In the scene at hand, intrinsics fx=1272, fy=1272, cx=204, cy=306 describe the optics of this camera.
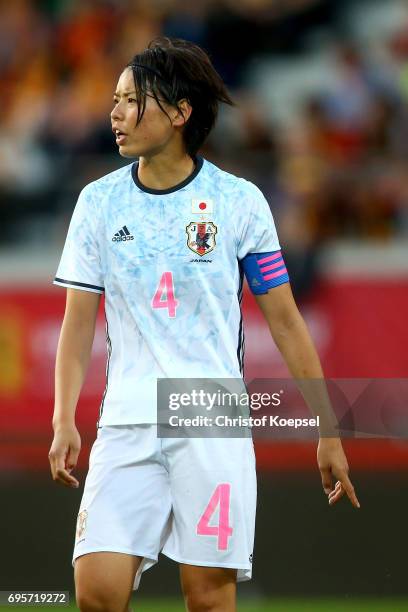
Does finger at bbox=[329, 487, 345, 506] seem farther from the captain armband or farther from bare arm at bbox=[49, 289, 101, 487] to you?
bare arm at bbox=[49, 289, 101, 487]

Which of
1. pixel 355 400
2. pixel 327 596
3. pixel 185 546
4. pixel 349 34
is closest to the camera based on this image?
pixel 185 546

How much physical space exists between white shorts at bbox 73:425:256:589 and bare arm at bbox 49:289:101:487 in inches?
4.4

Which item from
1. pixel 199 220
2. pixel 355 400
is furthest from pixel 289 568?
pixel 199 220

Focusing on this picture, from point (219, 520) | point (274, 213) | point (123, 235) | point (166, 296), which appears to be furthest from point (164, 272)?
point (274, 213)

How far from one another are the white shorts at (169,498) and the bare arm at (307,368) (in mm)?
282

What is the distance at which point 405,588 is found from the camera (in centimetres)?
722

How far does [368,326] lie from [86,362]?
13.0 feet

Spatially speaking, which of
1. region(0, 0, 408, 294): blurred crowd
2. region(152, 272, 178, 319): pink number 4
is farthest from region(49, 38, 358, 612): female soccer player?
region(0, 0, 408, 294): blurred crowd

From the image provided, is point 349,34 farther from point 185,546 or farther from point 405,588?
point 185,546

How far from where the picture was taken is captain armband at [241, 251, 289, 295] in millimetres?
4152

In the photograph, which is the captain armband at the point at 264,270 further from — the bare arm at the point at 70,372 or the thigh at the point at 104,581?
the thigh at the point at 104,581

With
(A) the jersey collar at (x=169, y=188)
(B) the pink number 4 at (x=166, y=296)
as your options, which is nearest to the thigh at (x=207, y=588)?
(B) the pink number 4 at (x=166, y=296)

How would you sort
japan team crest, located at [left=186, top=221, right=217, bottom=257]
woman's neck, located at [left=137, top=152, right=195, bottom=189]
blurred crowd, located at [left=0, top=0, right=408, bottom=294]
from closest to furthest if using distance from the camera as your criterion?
japan team crest, located at [left=186, top=221, right=217, bottom=257] < woman's neck, located at [left=137, top=152, right=195, bottom=189] < blurred crowd, located at [left=0, top=0, right=408, bottom=294]

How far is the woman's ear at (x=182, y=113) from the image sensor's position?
4.19 meters
